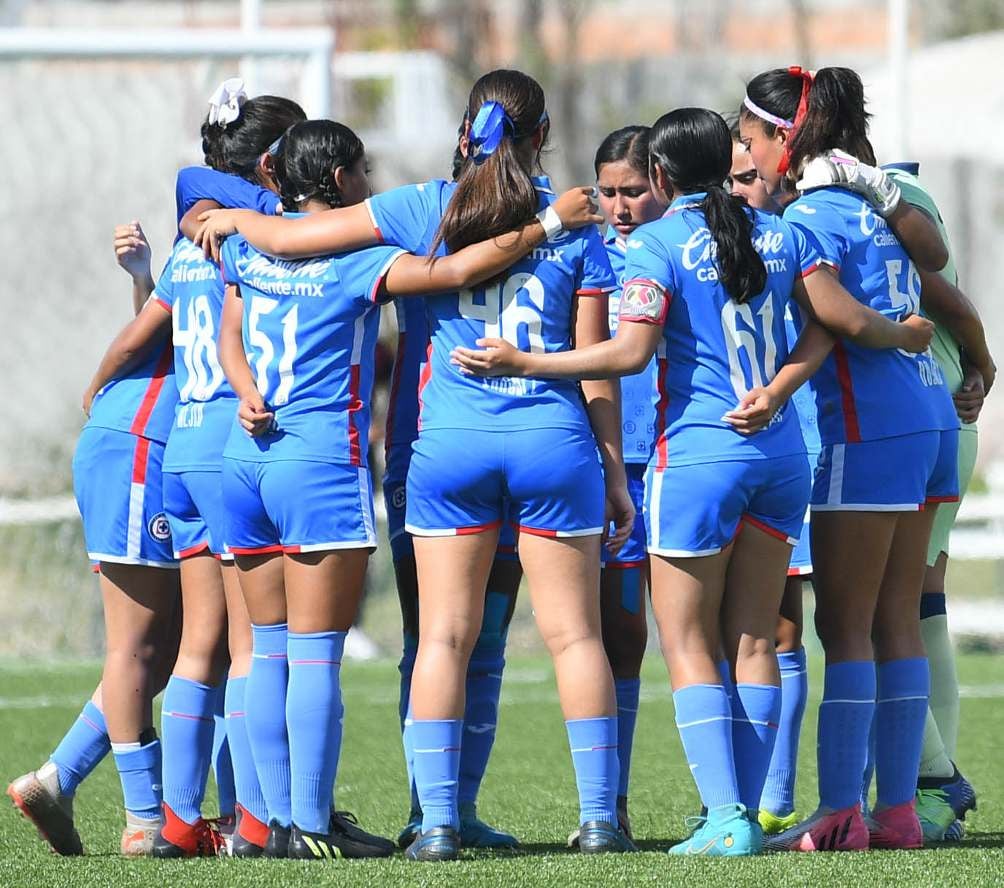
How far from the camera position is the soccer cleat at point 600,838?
4.47 metres

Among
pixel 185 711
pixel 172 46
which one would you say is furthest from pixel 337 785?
pixel 172 46

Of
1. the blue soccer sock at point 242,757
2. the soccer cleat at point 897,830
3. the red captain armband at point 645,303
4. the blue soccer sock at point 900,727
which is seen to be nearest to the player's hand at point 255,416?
Answer: the blue soccer sock at point 242,757

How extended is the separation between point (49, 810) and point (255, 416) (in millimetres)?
1340

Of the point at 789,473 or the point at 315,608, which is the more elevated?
the point at 789,473

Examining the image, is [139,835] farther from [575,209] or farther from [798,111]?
[798,111]

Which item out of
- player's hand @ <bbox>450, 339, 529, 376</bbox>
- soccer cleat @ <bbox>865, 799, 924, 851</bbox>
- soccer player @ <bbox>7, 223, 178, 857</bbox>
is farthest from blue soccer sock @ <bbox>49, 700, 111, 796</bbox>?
soccer cleat @ <bbox>865, 799, 924, 851</bbox>

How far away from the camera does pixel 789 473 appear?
450 cm

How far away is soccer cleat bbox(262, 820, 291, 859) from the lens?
4.59 meters

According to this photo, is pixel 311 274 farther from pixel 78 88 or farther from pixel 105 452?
pixel 78 88

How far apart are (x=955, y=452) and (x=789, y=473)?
0.67m

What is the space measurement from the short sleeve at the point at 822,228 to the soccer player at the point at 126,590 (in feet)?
6.08

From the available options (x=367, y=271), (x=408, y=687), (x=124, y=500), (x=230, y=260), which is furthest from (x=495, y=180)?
(x=408, y=687)

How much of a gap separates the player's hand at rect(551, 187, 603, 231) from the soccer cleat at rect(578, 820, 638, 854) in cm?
154

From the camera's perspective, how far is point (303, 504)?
4473 mm
